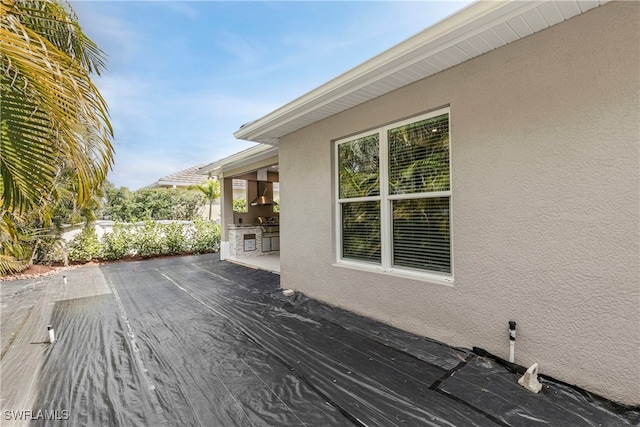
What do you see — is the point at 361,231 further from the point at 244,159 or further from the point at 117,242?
the point at 117,242

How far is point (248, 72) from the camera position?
9.90 meters

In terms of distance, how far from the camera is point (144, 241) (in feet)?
34.3

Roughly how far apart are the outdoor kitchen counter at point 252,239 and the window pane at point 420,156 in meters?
7.14

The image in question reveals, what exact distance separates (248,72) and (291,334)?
9.35m

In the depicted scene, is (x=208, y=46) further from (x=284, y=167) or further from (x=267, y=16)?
(x=284, y=167)

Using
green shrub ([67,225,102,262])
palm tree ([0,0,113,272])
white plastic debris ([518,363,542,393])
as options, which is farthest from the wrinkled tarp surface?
green shrub ([67,225,102,262])

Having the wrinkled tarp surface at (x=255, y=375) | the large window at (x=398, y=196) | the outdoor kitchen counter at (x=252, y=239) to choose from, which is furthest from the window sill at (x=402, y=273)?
the outdoor kitchen counter at (x=252, y=239)

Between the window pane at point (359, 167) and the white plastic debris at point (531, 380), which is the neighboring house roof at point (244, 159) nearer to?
the window pane at point (359, 167)

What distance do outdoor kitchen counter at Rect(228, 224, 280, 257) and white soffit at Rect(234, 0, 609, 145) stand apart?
247 inches

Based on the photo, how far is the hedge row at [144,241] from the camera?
9.52 m

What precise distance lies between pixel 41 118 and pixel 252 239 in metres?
8.29

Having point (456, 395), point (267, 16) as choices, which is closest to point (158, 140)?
point (267, 16)

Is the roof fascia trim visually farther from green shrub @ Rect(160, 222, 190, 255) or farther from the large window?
green shrub @ Rect(160, 222, 190, 255)

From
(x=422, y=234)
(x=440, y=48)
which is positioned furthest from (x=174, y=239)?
(x=440, y=48)
